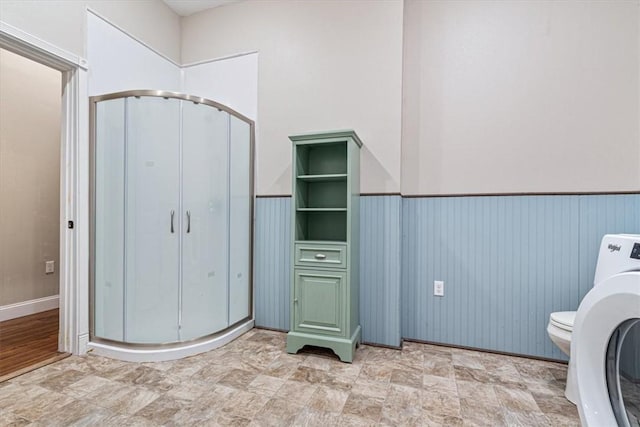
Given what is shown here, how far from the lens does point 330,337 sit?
221cm

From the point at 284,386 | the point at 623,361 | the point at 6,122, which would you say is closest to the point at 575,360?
the point at 623,361

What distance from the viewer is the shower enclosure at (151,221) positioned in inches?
84.4

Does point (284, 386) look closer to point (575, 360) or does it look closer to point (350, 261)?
point (350, 261)

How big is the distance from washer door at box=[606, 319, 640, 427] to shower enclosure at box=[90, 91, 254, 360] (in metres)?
2.17

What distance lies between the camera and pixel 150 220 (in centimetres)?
215

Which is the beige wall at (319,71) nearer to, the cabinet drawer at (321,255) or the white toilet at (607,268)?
the cabinet drawer at (321,255)

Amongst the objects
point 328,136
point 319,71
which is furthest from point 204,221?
point 319,71

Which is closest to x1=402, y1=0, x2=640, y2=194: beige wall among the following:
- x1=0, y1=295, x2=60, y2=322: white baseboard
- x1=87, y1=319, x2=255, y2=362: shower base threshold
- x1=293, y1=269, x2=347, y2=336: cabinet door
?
x1=293, y1=269, x2=347, y2=336: cabinet door

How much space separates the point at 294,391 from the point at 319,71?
228cm

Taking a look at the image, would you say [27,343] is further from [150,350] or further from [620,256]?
[620,256]

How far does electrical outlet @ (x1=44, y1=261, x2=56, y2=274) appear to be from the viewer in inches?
126

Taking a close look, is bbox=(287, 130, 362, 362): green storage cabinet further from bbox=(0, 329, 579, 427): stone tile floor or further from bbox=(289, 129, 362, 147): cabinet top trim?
bbox=(0, 329, 579, 427): stone tile floor

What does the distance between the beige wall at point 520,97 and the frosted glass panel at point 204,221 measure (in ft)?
4.72

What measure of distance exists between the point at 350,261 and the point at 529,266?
1249 millimetres
